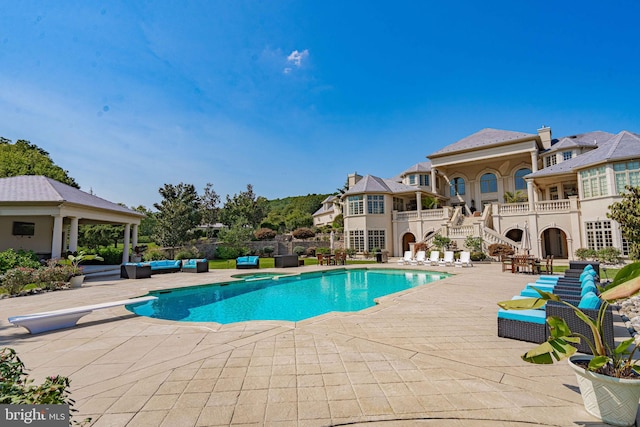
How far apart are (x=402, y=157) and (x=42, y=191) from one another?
33.2 m

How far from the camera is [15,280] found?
1024 centimetres

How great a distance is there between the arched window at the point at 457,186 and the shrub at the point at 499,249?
42.2 ft

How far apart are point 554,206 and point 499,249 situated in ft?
19.5

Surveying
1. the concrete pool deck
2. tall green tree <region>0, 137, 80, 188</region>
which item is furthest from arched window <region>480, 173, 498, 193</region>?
tall green tree <region>0, 137, 80, 188</region>

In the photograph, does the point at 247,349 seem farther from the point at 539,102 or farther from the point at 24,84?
the point at 539,102

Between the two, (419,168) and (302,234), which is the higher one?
(419,168)

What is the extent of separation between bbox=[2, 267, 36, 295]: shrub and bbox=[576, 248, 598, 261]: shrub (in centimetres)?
2910

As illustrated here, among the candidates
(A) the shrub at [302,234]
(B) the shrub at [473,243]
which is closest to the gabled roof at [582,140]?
(B) the shrub at [473,243]

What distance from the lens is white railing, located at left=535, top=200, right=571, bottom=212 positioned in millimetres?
21562

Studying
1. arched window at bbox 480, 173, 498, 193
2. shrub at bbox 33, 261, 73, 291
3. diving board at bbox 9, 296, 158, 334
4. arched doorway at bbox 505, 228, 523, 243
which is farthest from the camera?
arched window at bbox 480, 173, 498, 193

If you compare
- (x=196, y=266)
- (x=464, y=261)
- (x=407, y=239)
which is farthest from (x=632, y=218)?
(x=407, y=239)

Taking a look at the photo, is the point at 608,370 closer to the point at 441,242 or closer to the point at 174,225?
the point at 441,242

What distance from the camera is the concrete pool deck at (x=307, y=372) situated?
2.90m

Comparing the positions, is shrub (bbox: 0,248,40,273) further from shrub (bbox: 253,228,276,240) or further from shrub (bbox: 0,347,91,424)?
shrub (bbox: 253,228,276,240)
